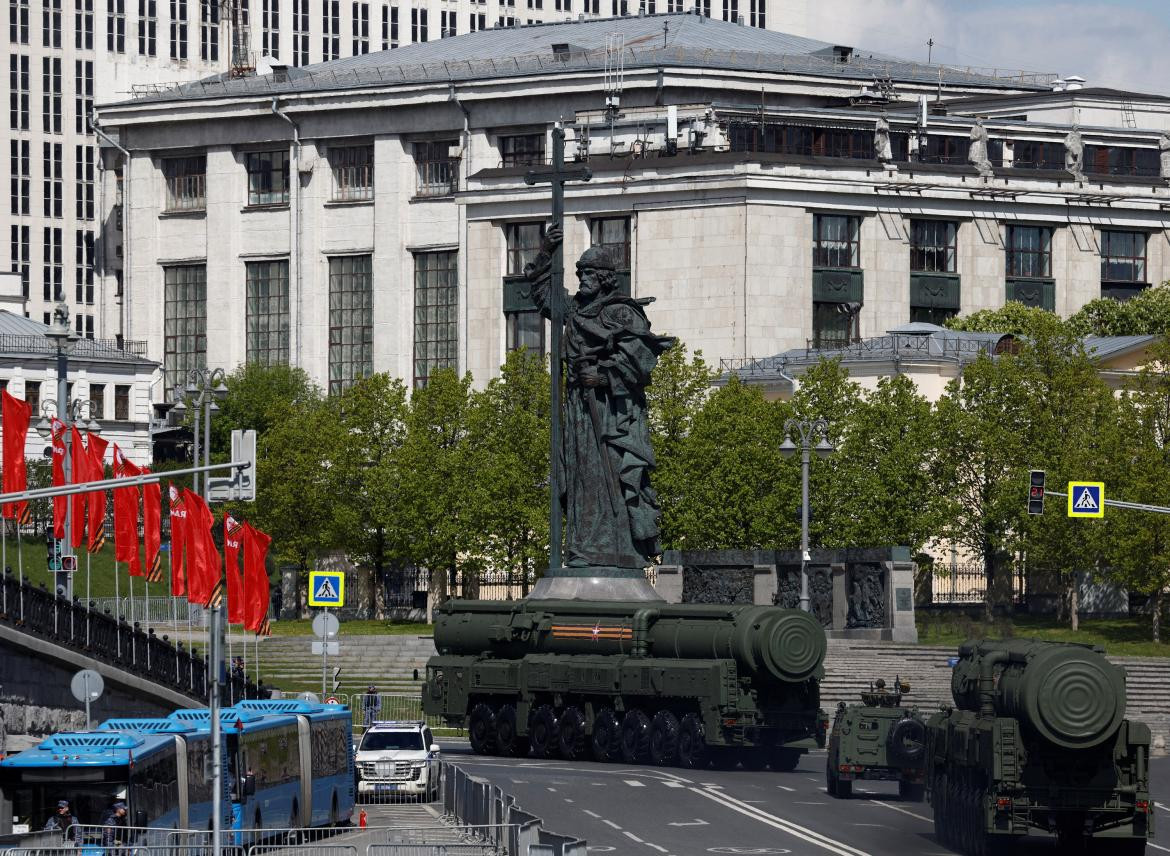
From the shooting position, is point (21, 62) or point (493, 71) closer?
point (493, 71)

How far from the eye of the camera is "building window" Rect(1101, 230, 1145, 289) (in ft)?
408

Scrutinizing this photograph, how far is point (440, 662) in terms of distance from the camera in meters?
58.5

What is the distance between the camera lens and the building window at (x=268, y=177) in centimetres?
13762

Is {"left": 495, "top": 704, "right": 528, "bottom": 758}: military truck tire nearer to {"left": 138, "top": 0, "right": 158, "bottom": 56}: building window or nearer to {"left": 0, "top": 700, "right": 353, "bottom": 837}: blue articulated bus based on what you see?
{"left": 0, "top": 700, "right": 353, "bottom": 837}: blue articulated bus

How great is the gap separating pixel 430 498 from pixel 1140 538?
91.1ft

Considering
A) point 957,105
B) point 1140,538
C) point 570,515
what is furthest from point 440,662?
point 957,105

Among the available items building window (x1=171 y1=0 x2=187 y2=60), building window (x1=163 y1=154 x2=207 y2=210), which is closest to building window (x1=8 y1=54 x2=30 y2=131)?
building window (x1=171 y1=0 x2=187 y2=60)

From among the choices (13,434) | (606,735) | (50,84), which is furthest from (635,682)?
(50,84)

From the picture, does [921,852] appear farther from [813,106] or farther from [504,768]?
[813,106]

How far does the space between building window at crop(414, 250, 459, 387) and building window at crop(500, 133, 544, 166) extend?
5.37m

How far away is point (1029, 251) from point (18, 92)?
268 ft

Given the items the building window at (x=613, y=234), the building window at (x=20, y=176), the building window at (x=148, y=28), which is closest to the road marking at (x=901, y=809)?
the building window at (x=613, y=234)

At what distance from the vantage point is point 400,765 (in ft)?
158

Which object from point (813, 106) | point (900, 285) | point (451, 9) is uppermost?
point (451, 9)
